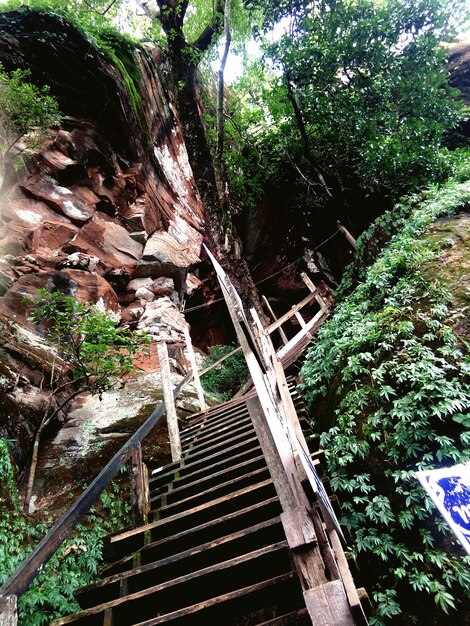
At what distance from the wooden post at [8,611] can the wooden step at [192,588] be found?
0.83 m

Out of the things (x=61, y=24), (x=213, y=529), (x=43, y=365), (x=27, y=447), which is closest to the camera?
(x=213, y=529)

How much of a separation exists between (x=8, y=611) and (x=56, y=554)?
82.0 inches

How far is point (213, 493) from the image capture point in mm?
2914

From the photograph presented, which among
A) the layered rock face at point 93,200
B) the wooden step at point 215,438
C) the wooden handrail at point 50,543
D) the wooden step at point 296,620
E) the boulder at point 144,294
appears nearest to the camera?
the wooden handrail at point 50,543

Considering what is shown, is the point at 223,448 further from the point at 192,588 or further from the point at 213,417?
the point at 192,588

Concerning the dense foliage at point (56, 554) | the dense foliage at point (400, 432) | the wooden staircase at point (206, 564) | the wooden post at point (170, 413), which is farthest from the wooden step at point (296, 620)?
the wooden post at point (170, 413)

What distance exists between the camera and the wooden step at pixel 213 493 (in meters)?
2.87

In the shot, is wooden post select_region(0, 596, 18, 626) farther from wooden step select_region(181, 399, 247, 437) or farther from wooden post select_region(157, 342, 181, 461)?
wooden step select_region(181, 399, 247, 437)

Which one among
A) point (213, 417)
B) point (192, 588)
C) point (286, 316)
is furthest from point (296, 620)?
point (286, 316)

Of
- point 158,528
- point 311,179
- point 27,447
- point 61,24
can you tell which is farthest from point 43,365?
point 311,179

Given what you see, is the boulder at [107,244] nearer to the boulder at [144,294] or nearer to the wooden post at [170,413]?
the boulder at [144,294]

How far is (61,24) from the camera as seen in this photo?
8.50 metres

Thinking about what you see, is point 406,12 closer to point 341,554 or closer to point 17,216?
point 17,216

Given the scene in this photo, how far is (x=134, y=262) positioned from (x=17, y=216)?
9.48 ft
